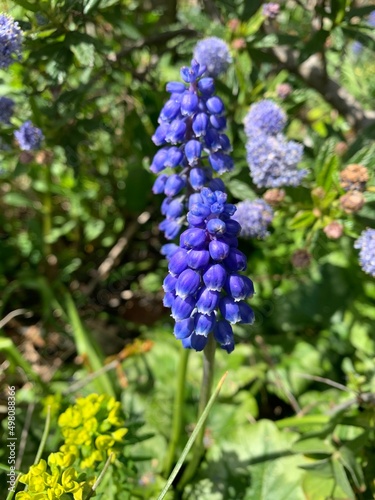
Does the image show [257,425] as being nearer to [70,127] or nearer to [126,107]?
[70,127]

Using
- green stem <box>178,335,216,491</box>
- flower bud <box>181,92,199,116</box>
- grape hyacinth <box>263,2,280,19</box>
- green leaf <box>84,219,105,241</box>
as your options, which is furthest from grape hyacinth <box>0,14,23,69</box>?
green leaf <box>84,219,105,241</box>

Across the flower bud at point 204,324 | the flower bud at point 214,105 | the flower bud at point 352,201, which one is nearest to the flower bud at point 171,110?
the flower bud at point 214,105

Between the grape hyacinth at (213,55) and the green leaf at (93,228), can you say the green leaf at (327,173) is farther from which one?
the green leaf at (93,228)

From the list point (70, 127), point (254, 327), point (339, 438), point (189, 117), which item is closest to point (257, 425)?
point (339, 438)

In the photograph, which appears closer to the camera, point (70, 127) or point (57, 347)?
point (70, 127)

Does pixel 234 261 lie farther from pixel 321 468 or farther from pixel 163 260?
pixel 163 260

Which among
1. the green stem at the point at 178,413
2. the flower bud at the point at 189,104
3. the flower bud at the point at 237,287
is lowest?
the green stem at the point at 178,413
